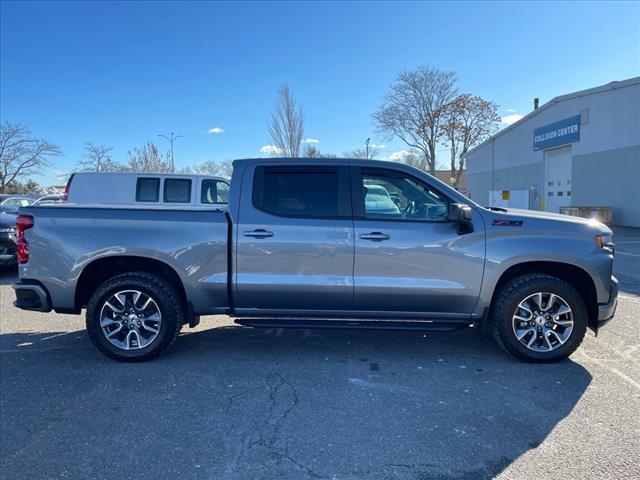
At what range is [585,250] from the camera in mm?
Answer: 4074

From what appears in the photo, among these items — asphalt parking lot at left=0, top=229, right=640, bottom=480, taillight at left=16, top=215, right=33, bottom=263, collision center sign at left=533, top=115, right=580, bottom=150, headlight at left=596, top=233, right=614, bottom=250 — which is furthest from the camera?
collision center sign at left=533, top=115, right=580, bottom=150

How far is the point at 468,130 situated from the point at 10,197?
39.3 meters

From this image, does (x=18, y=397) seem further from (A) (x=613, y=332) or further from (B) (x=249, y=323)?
(A) (x=613, y=332)

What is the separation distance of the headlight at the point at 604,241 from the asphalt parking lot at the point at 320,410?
1.13 metres

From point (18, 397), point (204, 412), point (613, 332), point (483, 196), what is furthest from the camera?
point (483, 196)

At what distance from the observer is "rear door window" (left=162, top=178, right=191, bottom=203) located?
10.5 m

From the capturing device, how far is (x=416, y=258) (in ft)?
13.5

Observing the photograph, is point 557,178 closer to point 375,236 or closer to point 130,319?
point 375,236

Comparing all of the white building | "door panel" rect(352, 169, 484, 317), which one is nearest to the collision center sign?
the white building

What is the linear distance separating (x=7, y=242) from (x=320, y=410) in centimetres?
783

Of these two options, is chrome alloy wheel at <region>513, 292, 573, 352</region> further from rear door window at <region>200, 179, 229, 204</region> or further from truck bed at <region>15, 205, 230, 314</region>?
rear door window at <region>200, 179, 229, 204</region>

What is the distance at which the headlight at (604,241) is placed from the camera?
13.5 feet

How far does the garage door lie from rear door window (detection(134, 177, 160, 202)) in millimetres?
21396

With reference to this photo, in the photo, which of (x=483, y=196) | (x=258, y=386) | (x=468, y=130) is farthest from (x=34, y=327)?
(x=468, y=130)
